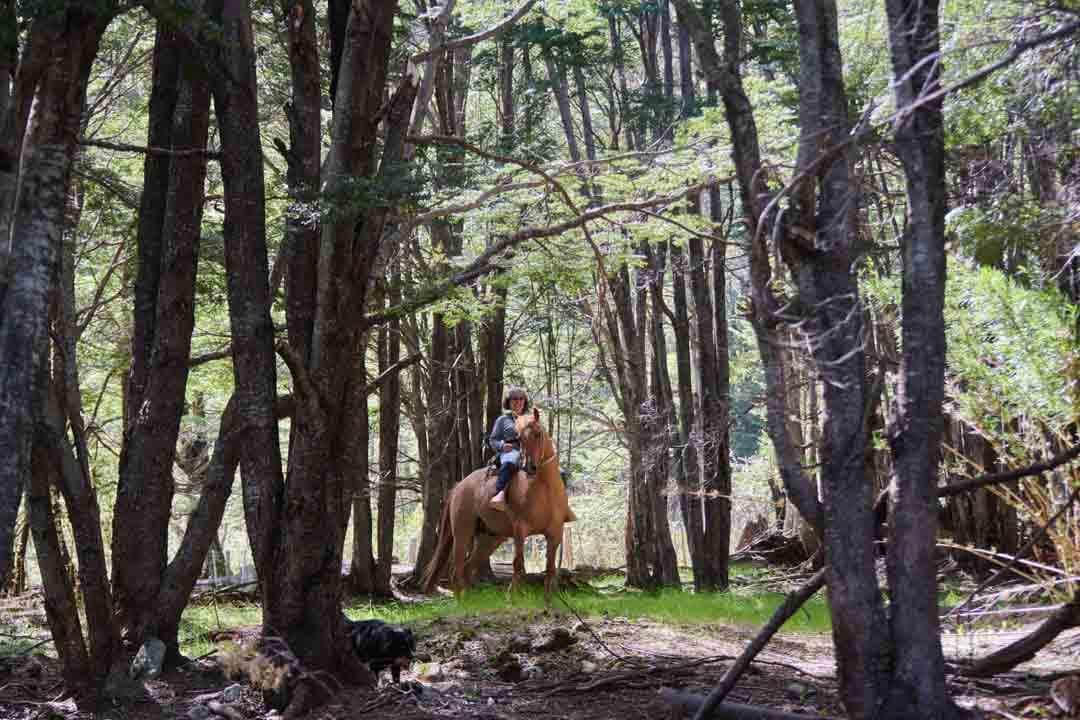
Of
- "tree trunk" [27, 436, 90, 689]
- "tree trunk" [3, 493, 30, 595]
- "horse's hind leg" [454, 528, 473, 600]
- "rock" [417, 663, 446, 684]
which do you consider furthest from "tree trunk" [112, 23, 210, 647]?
"tree trunk" [3, 493, 30, 595]

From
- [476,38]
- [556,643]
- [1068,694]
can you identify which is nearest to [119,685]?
[556,643]

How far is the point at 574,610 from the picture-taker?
29.3ft

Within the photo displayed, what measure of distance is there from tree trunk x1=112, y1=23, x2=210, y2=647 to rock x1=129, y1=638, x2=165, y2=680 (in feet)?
0.44

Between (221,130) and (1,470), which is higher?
(221,130)

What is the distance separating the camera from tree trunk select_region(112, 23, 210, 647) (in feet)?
26.8

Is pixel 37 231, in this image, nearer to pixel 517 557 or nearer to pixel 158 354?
pixel 158 354

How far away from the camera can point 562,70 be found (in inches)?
644

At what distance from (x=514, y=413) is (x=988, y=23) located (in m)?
8.52

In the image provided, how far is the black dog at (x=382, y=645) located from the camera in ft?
24.5

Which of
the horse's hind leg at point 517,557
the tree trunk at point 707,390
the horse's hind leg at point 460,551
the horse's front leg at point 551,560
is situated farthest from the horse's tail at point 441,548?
the tree trunk at point 707,390

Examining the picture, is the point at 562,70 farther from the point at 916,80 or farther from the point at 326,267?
the point at 916,80

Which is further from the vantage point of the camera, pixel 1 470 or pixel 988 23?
pixel 1 470

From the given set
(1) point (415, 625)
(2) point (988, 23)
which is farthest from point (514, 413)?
(2) point (988, 23)

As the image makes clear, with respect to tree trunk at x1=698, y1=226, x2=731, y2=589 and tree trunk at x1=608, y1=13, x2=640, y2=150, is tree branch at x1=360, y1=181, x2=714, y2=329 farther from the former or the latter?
tree trunk at x1=608, y1=13, x2=640, y2=150
